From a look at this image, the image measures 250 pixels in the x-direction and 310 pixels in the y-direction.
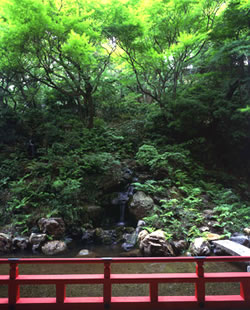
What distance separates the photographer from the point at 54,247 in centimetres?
705

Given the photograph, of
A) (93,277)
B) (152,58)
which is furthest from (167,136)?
(93,277)

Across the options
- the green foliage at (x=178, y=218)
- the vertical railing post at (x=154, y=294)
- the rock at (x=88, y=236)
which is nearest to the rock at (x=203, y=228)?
the green foliage at (x=178, y=218)

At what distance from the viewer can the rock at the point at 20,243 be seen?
7242mm

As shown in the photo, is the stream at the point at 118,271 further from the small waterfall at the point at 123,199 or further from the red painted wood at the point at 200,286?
the small waterfall at the point at 123,199

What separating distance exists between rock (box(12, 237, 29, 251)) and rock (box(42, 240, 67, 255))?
0.73 meters

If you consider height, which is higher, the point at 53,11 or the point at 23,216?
the point at 53,11

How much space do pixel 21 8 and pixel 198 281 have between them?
502 inches

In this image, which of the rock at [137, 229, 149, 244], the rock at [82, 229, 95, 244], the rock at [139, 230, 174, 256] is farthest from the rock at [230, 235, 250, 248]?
the rock at [82, 229, 95, 244]

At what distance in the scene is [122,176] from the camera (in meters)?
10.8

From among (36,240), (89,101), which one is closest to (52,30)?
(89,101)

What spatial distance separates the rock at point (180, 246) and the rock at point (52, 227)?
4.32 metres

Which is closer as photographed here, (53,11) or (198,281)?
(198,281)

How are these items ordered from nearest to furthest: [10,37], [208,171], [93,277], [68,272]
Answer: [93,277] → [68,272] → [10,37] → [208,171]

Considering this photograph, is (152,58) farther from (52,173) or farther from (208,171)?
(52,173)
